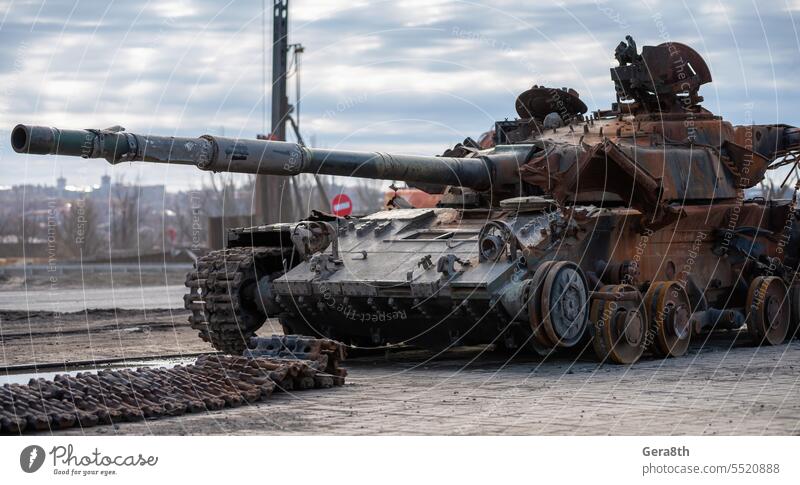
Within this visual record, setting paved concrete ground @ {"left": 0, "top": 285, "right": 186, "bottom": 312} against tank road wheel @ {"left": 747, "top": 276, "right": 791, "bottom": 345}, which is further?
paved concrete ground @ {"left": 0, "top": 285, "right": 186, "bottom": 312}

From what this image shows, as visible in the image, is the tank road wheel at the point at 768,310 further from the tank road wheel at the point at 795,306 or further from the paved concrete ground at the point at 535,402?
the paved concrete ground at the point at 535,402

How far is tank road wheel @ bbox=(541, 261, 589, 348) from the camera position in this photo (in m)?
14.8

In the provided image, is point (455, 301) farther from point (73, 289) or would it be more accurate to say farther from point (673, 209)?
point (73, 289)

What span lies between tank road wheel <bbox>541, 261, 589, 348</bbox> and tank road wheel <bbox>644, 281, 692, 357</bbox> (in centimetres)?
98

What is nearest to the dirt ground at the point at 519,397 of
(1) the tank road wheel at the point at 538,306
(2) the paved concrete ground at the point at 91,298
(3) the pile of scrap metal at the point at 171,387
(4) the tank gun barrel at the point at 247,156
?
(3) the pile of scrap metal at the point at 171,387

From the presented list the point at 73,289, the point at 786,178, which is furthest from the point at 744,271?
the point at 73,289

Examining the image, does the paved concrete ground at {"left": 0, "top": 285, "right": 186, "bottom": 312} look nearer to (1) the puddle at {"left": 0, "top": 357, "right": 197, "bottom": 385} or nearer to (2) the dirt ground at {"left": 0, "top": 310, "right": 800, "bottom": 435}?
(2) the dirt ground at {"left": 0, "top": 310, "right": 800, "bottom": 435}

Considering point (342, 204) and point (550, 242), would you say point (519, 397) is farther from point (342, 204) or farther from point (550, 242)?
point (342, 204)

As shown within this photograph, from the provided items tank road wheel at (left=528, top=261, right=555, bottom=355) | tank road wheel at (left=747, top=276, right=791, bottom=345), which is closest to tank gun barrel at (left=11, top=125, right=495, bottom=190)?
tank road wheel at (left=528, top=261, right=555, bottom=355)

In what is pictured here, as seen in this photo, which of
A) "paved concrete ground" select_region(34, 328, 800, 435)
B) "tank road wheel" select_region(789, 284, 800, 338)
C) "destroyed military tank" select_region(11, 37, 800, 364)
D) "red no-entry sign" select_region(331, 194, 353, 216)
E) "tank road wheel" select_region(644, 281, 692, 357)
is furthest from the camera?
"red no-entry sign" select_region(331, 194, 353, 216)

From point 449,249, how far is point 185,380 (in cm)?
394

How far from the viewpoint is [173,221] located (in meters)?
94.7

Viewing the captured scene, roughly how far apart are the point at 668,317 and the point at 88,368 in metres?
6.68

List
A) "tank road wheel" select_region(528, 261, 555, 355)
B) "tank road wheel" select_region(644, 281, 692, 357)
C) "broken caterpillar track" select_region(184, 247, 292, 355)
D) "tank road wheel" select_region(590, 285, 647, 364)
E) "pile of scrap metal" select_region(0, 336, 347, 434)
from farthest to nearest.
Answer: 1. "broken caterpillar track" select_region(184, 247, 292, 355)
2. "tank road wheel" select_region(644, 281, 692, 357)
3. "tank road wheel" select_region(590, 285, 647, 364)
4. "tank road wheel" select_region(528, 261, 555, 355)
5. "pile of scrap metal" select_region(0, 336, 347, 434)
